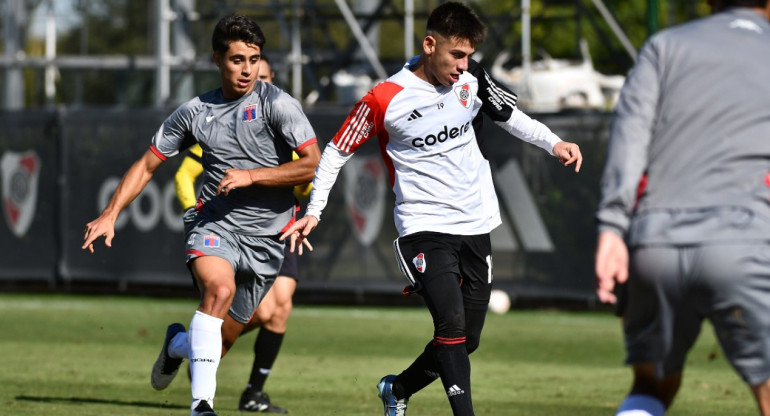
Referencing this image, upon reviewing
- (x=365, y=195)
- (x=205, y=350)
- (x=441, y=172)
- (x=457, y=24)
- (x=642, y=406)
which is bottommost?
(x=365, y=195)

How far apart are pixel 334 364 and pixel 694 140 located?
6.95 metres

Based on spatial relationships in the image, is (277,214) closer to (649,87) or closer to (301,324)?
(649,87)

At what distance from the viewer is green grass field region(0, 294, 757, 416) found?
331 inches

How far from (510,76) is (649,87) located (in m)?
14.7

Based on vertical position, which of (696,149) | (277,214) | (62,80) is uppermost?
(696,149)

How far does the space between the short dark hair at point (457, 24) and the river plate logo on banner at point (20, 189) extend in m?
11.2

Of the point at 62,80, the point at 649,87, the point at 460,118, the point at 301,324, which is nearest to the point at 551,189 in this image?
the point at 301,324

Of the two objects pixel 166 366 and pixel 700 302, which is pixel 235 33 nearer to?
pixel 166 366

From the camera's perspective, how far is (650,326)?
13.7 ft

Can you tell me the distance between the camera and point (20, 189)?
54.5 feet

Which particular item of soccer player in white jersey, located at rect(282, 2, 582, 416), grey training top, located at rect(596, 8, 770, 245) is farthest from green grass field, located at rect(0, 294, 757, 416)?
grey training top, located at rect(596, 8, 770, 245)

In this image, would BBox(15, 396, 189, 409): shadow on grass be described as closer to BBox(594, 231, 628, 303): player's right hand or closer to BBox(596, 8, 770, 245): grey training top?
BBox(594, 231, 628, 303): player's right hand

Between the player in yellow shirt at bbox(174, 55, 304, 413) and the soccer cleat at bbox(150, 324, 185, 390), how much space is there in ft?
2.09

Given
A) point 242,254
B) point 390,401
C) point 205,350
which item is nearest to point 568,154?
point 390,401
